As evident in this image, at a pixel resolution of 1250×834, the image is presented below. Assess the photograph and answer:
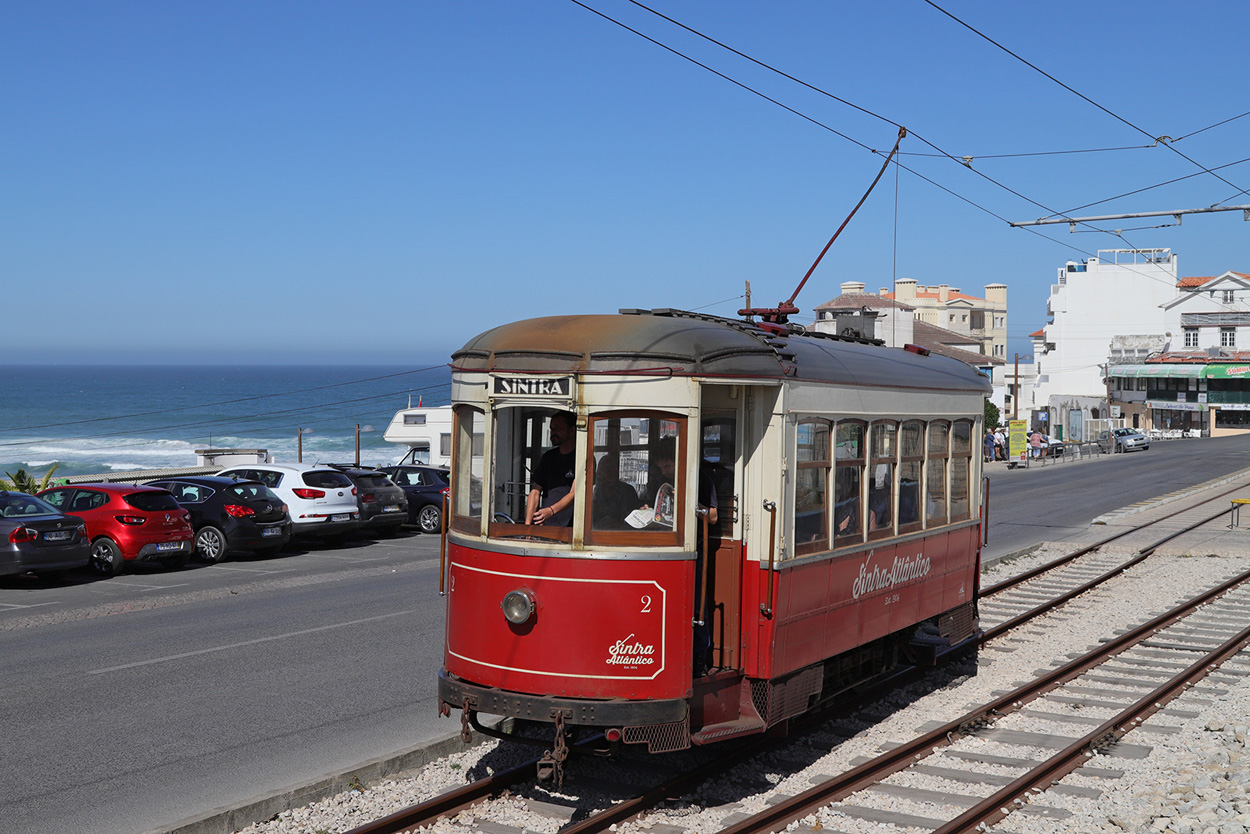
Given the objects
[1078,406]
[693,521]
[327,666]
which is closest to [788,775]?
[693,521]

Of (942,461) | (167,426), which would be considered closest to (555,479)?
(942,461)

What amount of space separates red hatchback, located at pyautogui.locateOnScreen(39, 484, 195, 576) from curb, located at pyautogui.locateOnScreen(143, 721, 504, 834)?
1137 centimetres

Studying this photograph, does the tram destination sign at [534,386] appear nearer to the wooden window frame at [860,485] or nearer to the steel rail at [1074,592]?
the wooden window frame at [860,485]

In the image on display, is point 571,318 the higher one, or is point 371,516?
point 571,318

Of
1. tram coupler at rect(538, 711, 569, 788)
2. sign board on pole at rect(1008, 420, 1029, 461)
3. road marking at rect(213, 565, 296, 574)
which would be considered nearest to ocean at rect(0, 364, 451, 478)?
sign board on pole at rect(1008, 420, 1029, 461)

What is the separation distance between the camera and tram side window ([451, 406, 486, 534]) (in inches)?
297

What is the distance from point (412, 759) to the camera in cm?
829

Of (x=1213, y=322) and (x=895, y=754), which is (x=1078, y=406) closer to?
(x=1213, y=322)

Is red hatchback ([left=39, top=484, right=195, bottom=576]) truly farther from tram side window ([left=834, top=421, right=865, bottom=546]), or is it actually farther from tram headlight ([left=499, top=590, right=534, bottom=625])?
tram side window ([left=834, top=421, right=865, bottom=546])

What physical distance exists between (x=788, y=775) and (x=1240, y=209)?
15.1m

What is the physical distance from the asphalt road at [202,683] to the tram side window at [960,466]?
523cm

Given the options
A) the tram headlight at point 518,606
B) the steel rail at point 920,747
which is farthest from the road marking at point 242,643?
the steel rail at point 920,747

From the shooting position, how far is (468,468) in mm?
7645

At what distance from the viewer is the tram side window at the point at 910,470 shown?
384 inches
